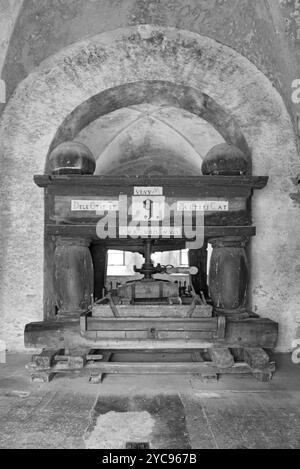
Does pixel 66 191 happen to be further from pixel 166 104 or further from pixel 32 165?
pixel 166 104

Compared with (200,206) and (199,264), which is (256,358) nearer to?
(200,206)

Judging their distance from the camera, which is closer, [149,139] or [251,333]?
[251,333]

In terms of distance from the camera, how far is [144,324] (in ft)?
13.5

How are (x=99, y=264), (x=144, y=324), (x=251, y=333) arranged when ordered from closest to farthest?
(x=144, y=324) → (x=251, y=333) → (x=99, y=264)

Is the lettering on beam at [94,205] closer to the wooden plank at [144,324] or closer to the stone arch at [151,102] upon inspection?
the stone arch at [151,102]

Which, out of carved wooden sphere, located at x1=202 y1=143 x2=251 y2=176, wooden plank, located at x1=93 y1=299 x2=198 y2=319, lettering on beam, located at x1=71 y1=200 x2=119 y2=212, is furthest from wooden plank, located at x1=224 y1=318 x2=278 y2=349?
lettering on beam, located at x1=71 y1=200 x2=119 y2=212

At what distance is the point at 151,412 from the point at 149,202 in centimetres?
218

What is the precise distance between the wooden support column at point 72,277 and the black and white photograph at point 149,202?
15 millimetres

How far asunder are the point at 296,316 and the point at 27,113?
4.27 metres

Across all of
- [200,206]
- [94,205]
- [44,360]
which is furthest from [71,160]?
[44,360]

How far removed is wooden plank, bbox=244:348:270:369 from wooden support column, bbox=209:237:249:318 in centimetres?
43

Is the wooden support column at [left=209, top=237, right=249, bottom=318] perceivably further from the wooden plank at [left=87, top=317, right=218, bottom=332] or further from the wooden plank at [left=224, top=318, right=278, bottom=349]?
the wooden plank at [left=87, top=317, right=218, bottom=332]

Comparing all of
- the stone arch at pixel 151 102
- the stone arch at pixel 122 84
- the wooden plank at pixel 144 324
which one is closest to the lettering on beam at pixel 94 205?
the stone arch at pixel 122 84

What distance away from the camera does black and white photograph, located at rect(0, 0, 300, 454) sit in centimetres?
409
